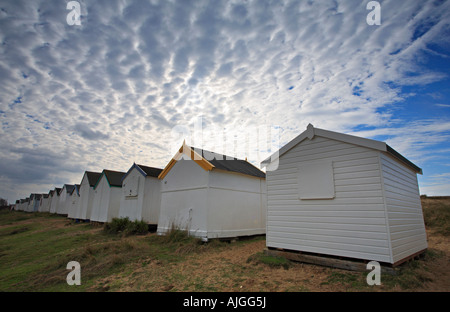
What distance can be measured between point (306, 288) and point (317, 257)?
1.95 meters

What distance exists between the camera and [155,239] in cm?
1216

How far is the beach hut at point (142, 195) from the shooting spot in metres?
16.6

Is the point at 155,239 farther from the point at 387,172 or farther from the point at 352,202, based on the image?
the point at 387,172

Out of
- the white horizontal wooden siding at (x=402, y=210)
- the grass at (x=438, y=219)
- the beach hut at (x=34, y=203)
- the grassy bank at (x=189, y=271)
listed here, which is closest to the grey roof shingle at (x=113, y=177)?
the grassy bank at (x=189, y=271)

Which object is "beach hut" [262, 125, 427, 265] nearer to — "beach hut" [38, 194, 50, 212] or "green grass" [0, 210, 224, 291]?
"green grass" [0, 210, 224, 291]

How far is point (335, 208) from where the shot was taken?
703 centimetres

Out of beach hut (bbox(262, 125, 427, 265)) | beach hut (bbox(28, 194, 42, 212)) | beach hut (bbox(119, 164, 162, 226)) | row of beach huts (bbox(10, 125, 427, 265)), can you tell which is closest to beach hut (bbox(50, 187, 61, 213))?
beach hut (bbox(28, 194, 42, 212))

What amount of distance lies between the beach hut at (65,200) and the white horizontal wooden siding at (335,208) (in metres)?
35.0

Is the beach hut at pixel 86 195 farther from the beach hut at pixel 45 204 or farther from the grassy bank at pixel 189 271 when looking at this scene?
the beach hut at pixel 45 204

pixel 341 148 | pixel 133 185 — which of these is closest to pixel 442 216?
pixel 341 148

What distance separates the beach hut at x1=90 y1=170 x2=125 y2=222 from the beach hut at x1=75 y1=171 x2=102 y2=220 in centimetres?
195

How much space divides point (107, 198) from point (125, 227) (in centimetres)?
652

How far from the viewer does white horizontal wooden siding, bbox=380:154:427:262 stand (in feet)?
21.1

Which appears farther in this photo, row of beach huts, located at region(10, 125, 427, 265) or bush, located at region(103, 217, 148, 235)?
bush, located at region(103, 217, 148, 235)
